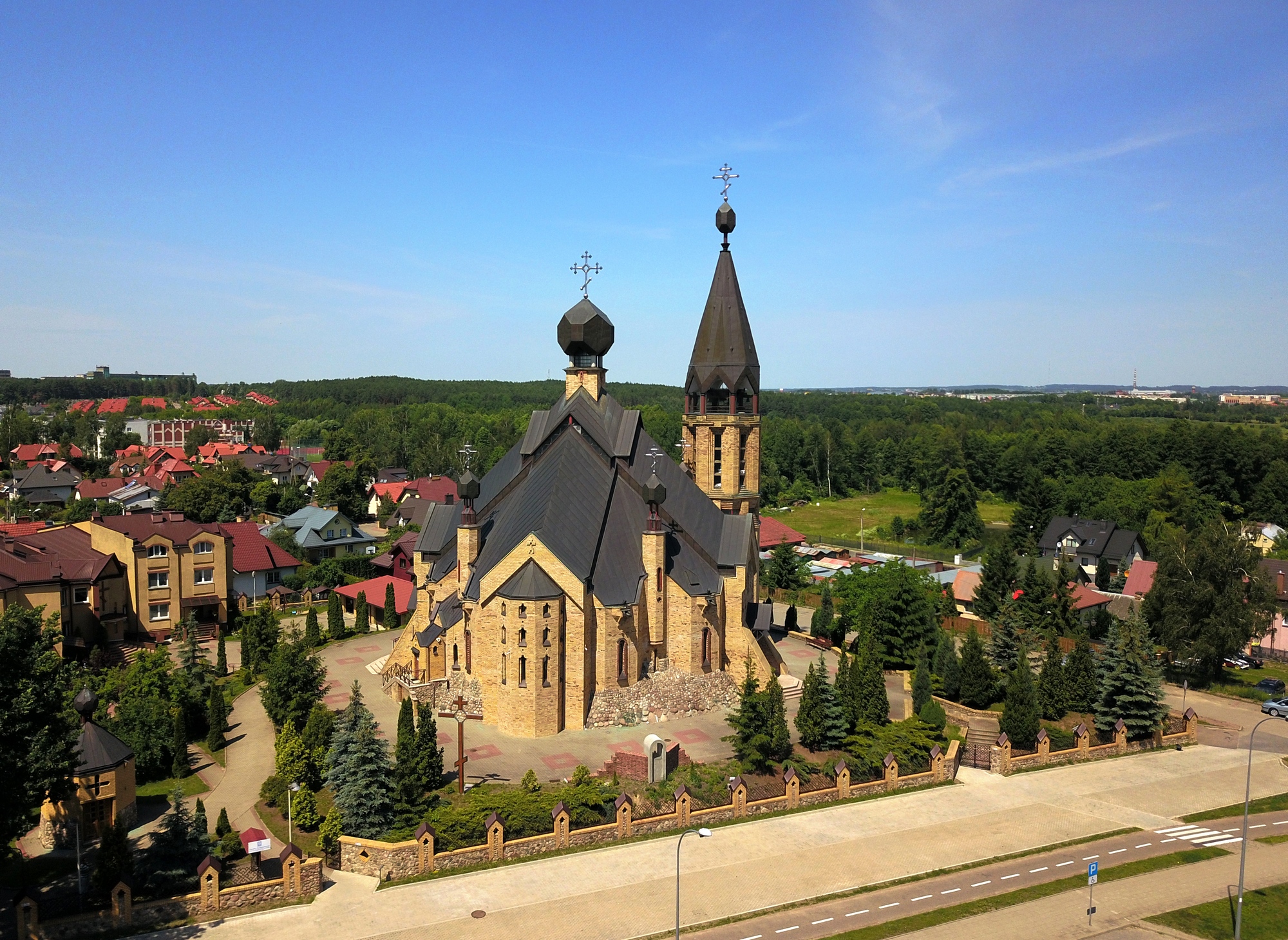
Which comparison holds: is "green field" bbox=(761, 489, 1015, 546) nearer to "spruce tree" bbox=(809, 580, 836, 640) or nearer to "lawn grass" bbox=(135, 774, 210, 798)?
"spruce tree" bbox=(809, 580, 836, 640)

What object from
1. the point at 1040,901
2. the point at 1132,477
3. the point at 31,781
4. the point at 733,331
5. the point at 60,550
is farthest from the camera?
the point at 1132,477

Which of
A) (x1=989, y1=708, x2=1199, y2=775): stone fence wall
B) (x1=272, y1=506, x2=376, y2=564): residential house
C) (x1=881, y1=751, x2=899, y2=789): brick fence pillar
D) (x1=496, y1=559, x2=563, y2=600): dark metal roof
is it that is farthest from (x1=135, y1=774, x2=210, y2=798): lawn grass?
(x1=272, y1=506, x2=376, y2=564): residential house

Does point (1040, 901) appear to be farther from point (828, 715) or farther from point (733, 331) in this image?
point (733, 331)

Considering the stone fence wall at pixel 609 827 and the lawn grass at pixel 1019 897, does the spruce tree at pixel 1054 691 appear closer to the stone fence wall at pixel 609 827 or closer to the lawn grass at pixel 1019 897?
the stone fence wall at pixel 609 827

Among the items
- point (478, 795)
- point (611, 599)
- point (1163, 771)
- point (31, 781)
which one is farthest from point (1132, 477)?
point (31, 781)

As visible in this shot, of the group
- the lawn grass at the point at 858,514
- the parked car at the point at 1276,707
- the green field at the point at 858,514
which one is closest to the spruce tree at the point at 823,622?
the parked car at the point at 1276,707
